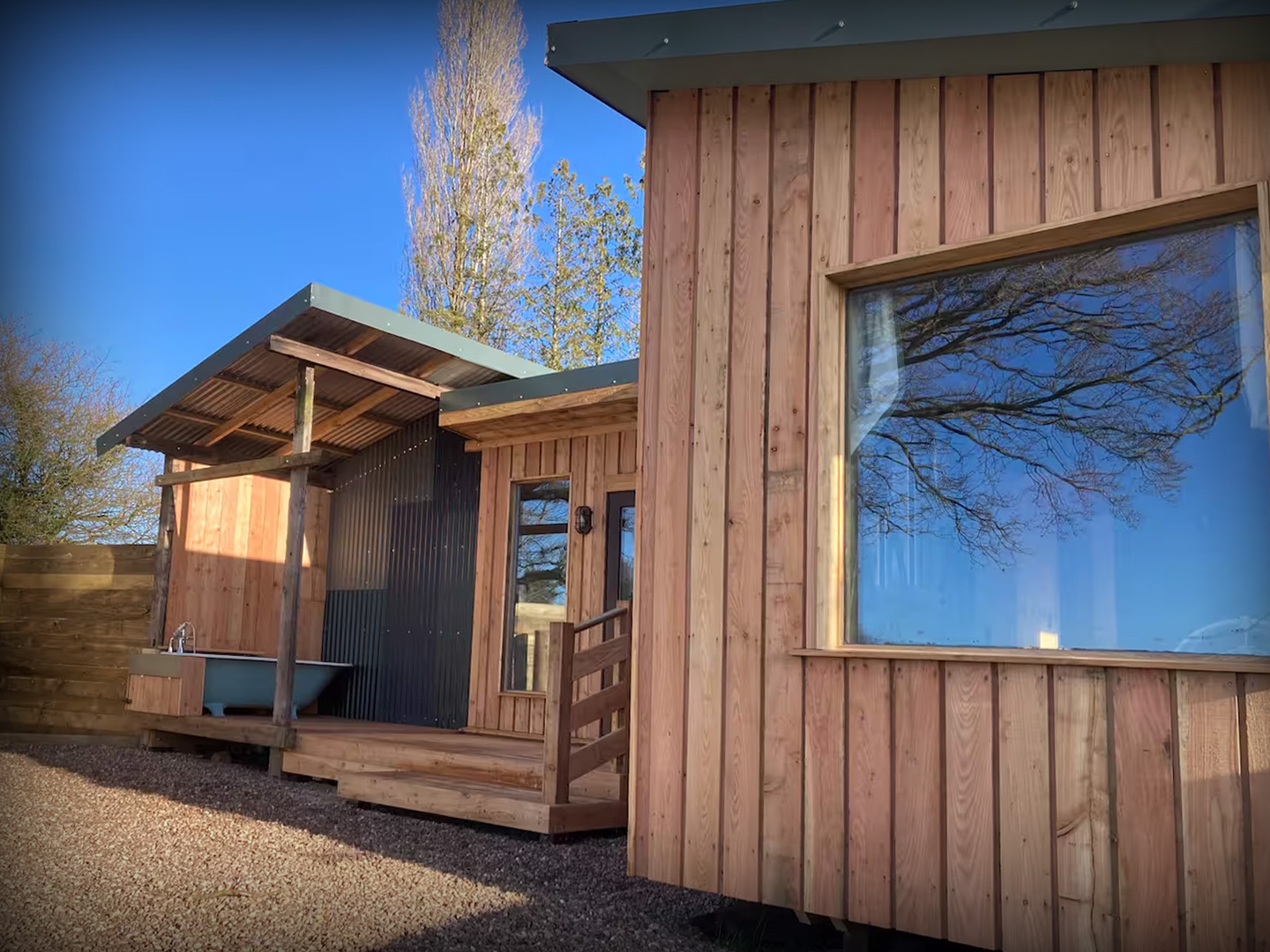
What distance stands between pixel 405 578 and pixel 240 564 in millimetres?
1647

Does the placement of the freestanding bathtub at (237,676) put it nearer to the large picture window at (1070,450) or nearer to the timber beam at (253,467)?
the timber beam at (253,467)

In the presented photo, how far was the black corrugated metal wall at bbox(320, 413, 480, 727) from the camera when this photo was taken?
8.98m

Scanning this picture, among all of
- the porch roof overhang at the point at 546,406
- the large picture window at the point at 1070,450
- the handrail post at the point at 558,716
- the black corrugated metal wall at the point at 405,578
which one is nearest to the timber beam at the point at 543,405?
the porch roof overhang at the point at 546,406

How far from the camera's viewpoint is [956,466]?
3.76 m

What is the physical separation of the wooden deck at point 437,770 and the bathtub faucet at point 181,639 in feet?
1.84

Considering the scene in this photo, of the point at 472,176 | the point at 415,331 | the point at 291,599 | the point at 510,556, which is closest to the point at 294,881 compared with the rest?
the point at 291,599

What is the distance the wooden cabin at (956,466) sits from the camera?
3209 millimetres

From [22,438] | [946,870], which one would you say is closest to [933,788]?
[946,870]

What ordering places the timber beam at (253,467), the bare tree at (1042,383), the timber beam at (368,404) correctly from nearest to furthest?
the bare tree at (1042,383) → the timber beam at (253,467) → the timber beam at (368,404)

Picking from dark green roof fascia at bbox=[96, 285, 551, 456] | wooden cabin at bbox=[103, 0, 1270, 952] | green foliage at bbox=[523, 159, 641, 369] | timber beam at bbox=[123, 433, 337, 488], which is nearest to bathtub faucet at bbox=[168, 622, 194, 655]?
timber beam at bbox=[123, 433, 337, 488]

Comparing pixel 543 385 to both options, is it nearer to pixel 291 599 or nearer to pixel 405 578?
pixel 291 599

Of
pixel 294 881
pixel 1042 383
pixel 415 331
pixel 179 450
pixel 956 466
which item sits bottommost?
pixel 294 881

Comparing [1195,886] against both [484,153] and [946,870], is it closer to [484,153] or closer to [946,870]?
[946,870]

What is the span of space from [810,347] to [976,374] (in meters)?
0.60
